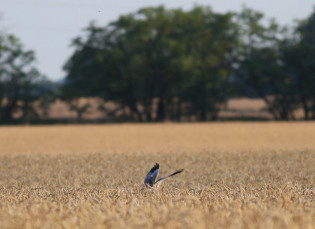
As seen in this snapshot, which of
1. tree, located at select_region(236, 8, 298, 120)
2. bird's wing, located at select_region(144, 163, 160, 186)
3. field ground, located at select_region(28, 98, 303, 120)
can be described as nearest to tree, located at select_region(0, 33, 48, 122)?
field ground, located at select_region(28, 98, 303, 120)

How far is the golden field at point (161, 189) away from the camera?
680 cm

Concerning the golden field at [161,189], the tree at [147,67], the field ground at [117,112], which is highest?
the tree at [147,67]

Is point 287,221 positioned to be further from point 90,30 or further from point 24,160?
point 90,30

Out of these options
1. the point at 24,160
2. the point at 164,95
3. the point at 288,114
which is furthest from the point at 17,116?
the point at 24,160

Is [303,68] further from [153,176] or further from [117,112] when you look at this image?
[153,176]

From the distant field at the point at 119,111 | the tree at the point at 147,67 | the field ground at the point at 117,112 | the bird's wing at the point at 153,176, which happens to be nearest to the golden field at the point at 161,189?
the bird's wing at the point at 153,176

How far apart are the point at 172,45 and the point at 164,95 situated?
18.0 feet

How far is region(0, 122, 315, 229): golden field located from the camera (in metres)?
6.80

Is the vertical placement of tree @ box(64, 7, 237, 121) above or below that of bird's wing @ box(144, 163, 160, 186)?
above

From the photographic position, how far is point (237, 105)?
296 feet

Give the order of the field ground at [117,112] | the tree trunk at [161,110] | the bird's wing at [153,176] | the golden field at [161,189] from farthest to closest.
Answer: the field ground at [117,112], the tree trunk at [161,110], the bird's wing at [153,176], the golden field at [161,189]

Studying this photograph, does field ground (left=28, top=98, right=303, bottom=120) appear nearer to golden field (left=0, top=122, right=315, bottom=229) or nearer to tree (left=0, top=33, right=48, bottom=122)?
tree (left=0, top=33, right=48, bottom=122)

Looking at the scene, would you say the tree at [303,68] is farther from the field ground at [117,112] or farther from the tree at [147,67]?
the tree at [147,67]

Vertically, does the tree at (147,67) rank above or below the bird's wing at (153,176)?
above
